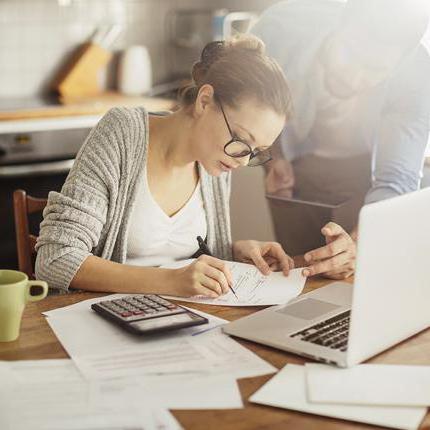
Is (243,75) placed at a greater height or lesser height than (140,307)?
greater

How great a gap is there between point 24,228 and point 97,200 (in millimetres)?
255

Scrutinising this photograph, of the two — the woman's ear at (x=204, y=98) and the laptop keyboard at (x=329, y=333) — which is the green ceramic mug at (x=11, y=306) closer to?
the laptop keyboard at (x=329, y=333)

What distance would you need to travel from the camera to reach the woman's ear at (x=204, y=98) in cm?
162

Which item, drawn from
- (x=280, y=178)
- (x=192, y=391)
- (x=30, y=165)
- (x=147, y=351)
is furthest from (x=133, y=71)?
(x=192, y=391)

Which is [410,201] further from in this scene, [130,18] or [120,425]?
[130,18]

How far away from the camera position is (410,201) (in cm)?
113

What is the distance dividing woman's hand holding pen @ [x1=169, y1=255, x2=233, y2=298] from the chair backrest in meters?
0.46

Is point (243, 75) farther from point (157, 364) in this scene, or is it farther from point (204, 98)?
point (157, 364)

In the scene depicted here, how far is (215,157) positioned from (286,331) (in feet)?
1.76

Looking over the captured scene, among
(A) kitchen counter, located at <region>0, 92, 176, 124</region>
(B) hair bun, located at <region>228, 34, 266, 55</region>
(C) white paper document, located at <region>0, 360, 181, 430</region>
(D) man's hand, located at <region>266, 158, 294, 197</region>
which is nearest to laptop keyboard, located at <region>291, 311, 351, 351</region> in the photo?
(C) white paper document, located at <region>0, 360, 181, 430</region>

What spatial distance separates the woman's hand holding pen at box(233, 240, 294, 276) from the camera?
62.4 inches

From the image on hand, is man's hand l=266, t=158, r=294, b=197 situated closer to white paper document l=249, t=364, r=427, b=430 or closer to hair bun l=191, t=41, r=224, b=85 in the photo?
hair bun l=191, t=41, r=224, b=85

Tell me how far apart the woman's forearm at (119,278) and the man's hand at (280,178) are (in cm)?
100

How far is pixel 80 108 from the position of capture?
317 cm
